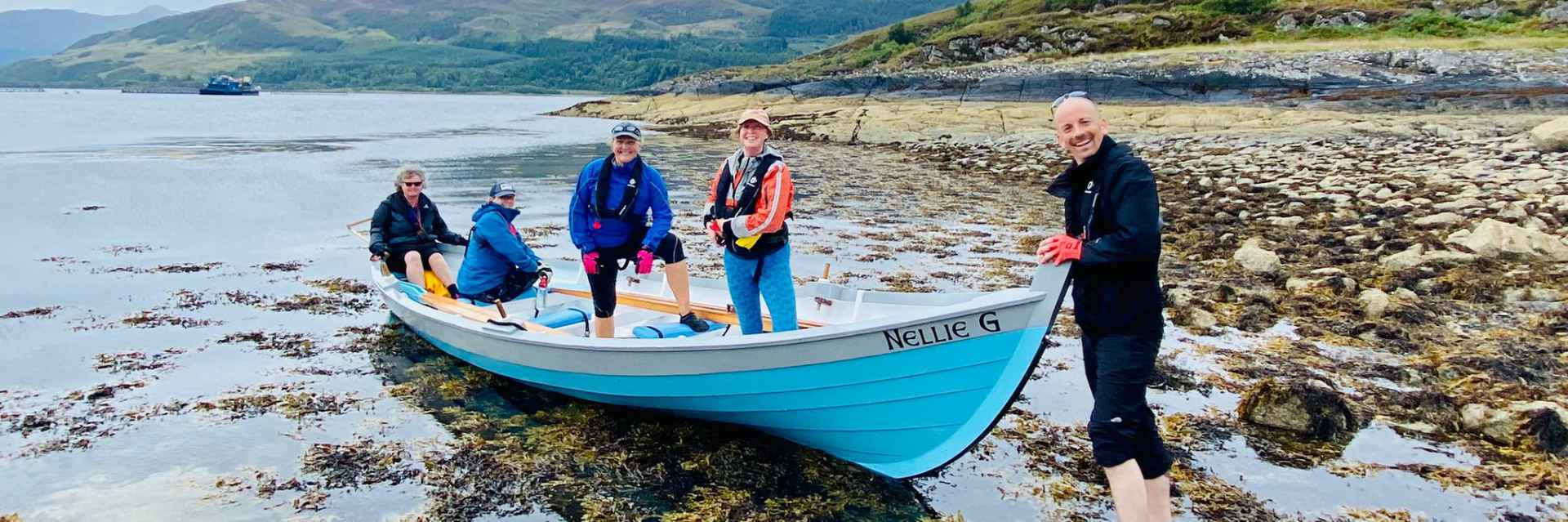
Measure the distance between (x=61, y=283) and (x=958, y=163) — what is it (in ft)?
72.2

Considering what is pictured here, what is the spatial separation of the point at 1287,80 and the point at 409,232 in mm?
31853

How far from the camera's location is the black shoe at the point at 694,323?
24.9 feet

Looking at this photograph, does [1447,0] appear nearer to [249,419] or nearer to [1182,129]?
[1182,129]

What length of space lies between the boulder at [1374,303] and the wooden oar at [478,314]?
7.42 metres

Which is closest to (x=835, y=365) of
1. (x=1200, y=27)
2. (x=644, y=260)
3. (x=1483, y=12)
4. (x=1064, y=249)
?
(x=1064, y=249)

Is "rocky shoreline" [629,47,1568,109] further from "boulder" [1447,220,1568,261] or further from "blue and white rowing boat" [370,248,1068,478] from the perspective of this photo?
"blue and white rowing boat" [370,248,1068,478]

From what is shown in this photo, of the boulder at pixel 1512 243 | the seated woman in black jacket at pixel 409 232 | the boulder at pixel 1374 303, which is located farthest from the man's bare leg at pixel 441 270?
the boulder at pixel 1512 243

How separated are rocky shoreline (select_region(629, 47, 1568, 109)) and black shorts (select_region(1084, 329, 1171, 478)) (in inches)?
1084

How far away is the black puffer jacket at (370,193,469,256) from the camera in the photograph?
943 centimetres

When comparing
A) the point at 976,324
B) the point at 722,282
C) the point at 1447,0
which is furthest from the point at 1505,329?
the point at 1447,0

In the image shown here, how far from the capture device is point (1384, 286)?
9844 mm

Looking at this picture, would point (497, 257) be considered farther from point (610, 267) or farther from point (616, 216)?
point (616, 216)

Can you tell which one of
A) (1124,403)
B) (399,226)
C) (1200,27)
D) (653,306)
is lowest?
(653,306)

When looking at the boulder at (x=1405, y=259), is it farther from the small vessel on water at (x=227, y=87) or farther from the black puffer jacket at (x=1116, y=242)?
the small vessel on water at (x=227, y=87)
